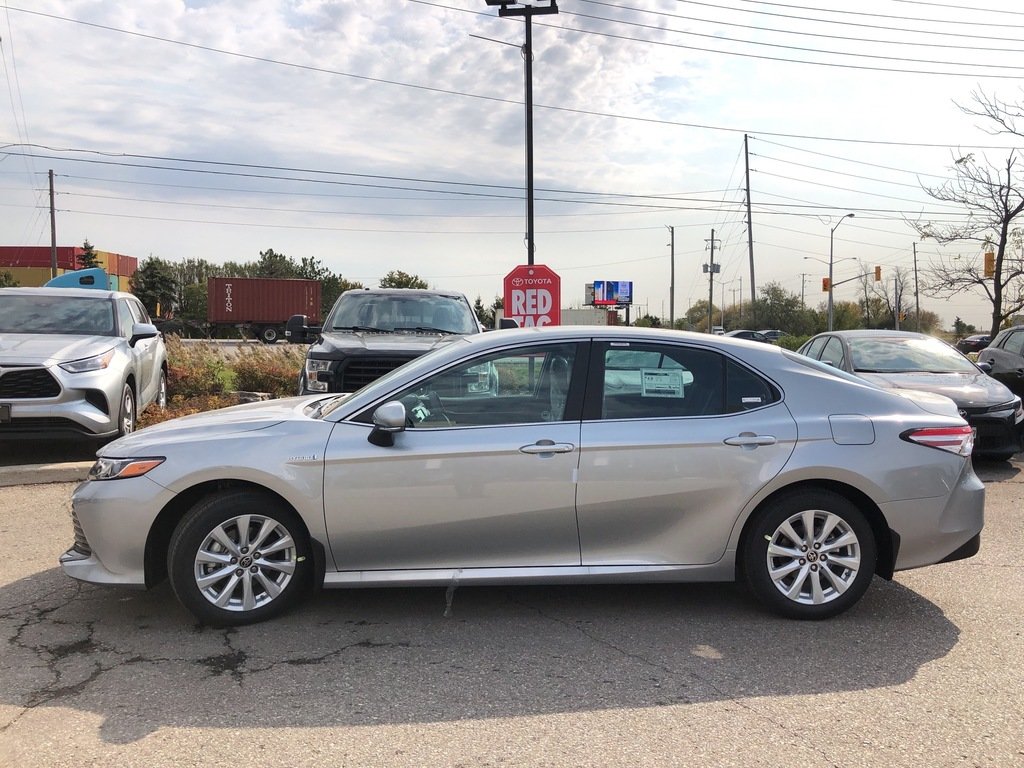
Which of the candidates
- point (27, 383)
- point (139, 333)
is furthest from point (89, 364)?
point (139, 333)

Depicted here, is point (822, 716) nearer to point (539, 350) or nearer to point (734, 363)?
point (734, 363)

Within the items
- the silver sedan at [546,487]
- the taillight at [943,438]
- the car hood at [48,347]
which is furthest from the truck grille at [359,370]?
the taillight at [943,438]

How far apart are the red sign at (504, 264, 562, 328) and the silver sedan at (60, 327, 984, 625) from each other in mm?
10247

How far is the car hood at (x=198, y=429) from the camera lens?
4164 mm

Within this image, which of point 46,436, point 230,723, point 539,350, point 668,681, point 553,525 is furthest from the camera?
point 46,436

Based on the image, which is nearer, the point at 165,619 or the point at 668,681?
the point at 668,681

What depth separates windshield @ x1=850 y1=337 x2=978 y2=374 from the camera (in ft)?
30.5

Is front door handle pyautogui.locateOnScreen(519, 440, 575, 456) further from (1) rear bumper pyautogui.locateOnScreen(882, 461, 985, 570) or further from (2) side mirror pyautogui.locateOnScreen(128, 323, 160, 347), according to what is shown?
(2) side mirror pyautogui.locateOnScreen(128, 323, 160, 347)

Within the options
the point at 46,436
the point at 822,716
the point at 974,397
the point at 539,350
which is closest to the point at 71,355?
the point at 46,436

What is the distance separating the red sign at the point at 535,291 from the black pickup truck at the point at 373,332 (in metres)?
4.42

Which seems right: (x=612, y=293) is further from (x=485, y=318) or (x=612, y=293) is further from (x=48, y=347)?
(x=48, y=347)

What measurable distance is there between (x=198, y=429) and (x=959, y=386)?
7.96 metres

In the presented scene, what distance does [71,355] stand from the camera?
8039 mm

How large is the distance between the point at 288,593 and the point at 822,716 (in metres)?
2.60
